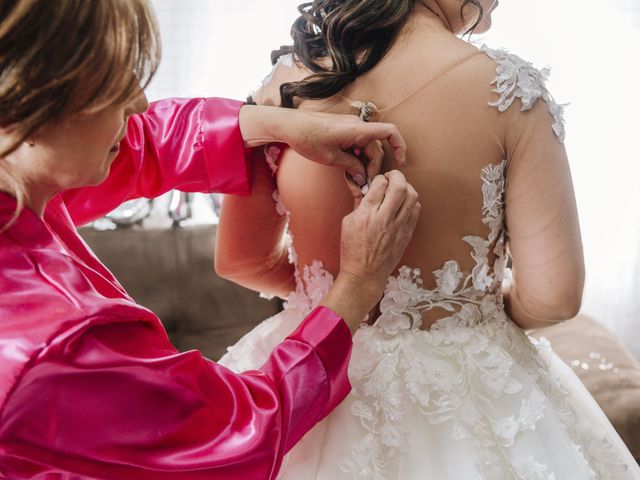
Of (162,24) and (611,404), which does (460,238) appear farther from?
(162,24)

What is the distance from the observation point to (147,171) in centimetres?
114

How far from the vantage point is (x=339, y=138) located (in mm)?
932

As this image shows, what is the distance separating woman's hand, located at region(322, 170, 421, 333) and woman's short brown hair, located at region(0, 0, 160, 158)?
0.37 meters

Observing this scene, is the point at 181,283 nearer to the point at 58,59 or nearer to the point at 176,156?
the point at 176,156

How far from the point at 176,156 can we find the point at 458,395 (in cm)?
58

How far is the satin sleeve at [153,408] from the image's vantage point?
0.70 meters

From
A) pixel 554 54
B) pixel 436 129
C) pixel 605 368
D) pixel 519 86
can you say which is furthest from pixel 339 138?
pixel 554 54

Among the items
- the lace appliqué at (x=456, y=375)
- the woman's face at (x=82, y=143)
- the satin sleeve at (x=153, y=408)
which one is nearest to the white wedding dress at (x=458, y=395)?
the lace appliqué at (x=456, y=375)

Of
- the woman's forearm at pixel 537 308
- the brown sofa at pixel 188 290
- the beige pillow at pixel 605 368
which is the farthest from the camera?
the brown sofa at pixel 188 290

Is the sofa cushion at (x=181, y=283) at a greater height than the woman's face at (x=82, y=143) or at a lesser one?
lesser

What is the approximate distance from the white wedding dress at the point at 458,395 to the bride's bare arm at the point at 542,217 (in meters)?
0.02

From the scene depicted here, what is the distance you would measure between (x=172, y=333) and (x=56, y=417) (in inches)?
60.8

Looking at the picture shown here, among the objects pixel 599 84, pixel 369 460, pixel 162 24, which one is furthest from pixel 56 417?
pixel 599 84

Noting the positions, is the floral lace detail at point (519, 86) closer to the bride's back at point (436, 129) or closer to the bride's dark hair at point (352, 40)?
the bride's back at point (436, 129)
